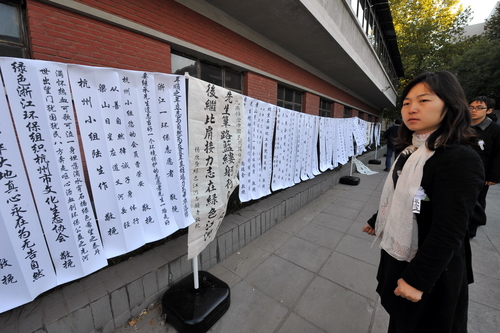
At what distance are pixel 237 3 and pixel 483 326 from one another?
5316mm

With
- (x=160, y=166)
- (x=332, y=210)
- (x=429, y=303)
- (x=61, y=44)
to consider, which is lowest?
(x=332, y=210)

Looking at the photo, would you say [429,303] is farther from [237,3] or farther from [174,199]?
[237,3]

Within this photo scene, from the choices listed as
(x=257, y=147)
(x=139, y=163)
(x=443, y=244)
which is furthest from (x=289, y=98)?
(x=443, y=244)

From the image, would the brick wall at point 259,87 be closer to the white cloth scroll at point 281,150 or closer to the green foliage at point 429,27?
the white cloth scroll at point 281,150

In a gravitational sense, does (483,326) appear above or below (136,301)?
below

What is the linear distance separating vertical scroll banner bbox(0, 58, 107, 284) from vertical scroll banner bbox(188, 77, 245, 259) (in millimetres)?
833

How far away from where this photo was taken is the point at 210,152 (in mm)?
2016

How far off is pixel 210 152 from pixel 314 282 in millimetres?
2007

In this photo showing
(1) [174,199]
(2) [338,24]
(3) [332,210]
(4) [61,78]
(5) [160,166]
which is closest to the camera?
(4) [61,78]

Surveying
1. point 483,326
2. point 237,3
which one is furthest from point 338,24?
point 483,326

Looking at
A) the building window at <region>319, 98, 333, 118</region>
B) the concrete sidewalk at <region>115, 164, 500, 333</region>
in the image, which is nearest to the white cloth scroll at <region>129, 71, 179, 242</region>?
the concrete sidewalk at <region>115, 164, 500, 333</region>

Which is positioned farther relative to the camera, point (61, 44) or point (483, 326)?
point (61, 44)

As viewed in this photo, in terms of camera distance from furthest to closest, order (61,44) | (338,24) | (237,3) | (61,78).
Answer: (338,24) < (237,3) < (61,44) < (61,78)

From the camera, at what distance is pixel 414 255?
3.84 feet
